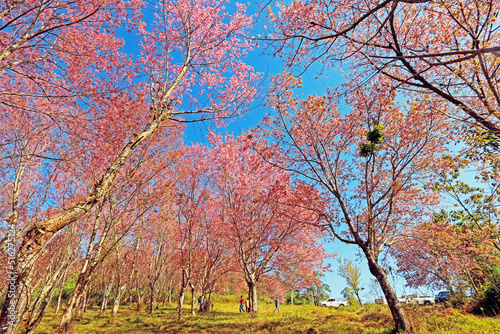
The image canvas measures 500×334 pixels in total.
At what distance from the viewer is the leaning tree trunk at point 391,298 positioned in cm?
627

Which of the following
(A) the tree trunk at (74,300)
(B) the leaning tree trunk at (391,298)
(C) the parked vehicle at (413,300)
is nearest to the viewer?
(A) the tree trunk at (74,300)

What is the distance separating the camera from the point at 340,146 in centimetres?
884

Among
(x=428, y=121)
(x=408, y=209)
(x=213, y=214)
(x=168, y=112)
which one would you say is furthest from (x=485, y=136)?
(x=213, y=214)

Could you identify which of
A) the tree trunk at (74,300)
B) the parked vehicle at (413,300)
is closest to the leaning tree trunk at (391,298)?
A: the parked vehicle at (413,300)

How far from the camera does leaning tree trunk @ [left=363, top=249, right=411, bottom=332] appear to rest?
20.6 feet

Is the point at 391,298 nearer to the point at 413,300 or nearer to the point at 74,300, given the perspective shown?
the point at 413,300

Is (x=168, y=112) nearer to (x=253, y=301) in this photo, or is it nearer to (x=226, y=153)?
(x=226, y=153)

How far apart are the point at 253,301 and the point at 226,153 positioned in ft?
27.8

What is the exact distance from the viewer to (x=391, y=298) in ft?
21.4

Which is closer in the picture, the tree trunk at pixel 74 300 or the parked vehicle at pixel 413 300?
the tree trunk at pixel 74 300

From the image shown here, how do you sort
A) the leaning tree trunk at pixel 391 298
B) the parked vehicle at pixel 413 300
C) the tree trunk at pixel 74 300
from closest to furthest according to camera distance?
the tree trunk at pixel 74 300
the leaning tree trunk at pixel 391 298
the parked vehicle at pixel 413 300

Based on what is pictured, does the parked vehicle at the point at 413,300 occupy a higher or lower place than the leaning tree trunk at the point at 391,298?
lower

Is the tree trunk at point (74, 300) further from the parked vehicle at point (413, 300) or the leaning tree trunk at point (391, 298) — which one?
the parked vehicle at point (413, 300)

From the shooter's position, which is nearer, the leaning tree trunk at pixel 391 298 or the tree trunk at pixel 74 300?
the tree trunk at pixel 74 300
